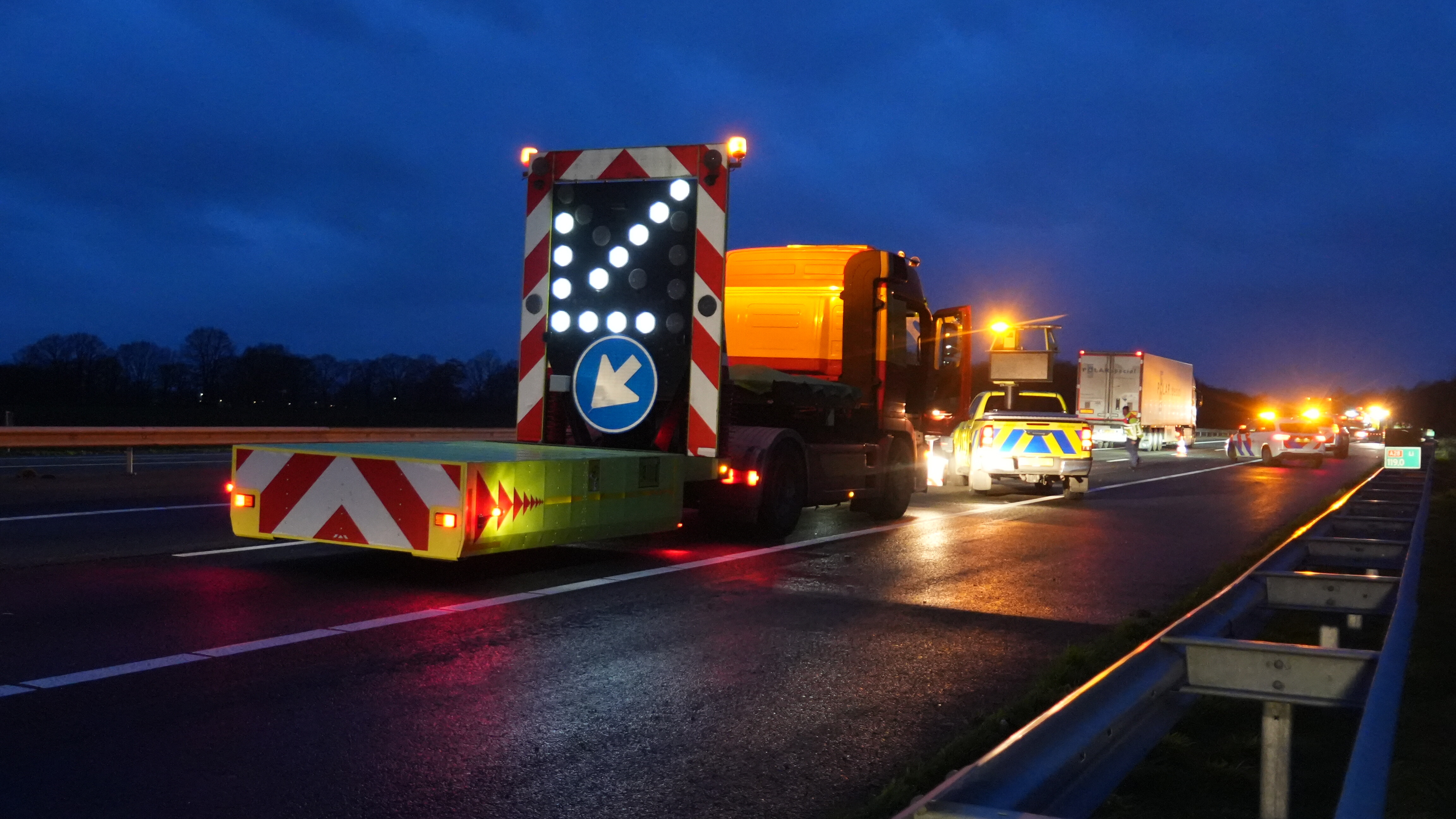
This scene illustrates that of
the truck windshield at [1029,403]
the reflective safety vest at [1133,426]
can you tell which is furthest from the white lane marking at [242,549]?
the reflective safety vest at [1133,426]

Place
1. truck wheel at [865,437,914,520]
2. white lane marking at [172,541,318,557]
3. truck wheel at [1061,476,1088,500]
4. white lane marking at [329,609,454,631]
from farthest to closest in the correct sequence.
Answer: truck wheel at [1061,476,1088,500]
truck wheel at [865,437,914,520]
white lane marking at [172,541,318,557]
white lane marking at [329,609,454,631]

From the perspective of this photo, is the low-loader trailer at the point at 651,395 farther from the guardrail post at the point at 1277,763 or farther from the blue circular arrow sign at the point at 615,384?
the guardrail post at the point at 1277,763

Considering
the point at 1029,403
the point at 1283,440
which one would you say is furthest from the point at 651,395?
the point at 1283,440

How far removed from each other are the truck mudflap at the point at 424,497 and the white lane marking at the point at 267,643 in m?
1.27

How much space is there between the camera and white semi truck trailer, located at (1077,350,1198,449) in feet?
150

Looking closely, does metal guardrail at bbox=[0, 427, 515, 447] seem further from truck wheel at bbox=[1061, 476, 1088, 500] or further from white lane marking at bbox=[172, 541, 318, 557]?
truck wheel at bbox=[1061, 476, 1088, 500]

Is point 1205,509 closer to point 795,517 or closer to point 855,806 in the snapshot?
point 795,517

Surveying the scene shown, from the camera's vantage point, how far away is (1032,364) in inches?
874

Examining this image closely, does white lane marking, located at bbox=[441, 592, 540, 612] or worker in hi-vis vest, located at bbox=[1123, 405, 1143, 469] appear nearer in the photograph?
white lane marking, located at bbox=[441, 592, 540, 612]

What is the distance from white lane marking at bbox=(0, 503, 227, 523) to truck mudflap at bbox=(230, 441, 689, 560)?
16.3ft

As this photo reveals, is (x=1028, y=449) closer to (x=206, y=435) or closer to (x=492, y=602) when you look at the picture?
(x=206, y=435)

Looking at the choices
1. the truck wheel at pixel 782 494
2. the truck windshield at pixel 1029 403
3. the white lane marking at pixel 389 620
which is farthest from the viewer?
the truck windshield at pixel 1029 403

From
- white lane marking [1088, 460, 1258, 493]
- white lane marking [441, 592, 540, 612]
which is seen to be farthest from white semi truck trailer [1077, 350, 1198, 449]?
white lane marking [441, 592, 540, 612]

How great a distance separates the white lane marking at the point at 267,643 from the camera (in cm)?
618
